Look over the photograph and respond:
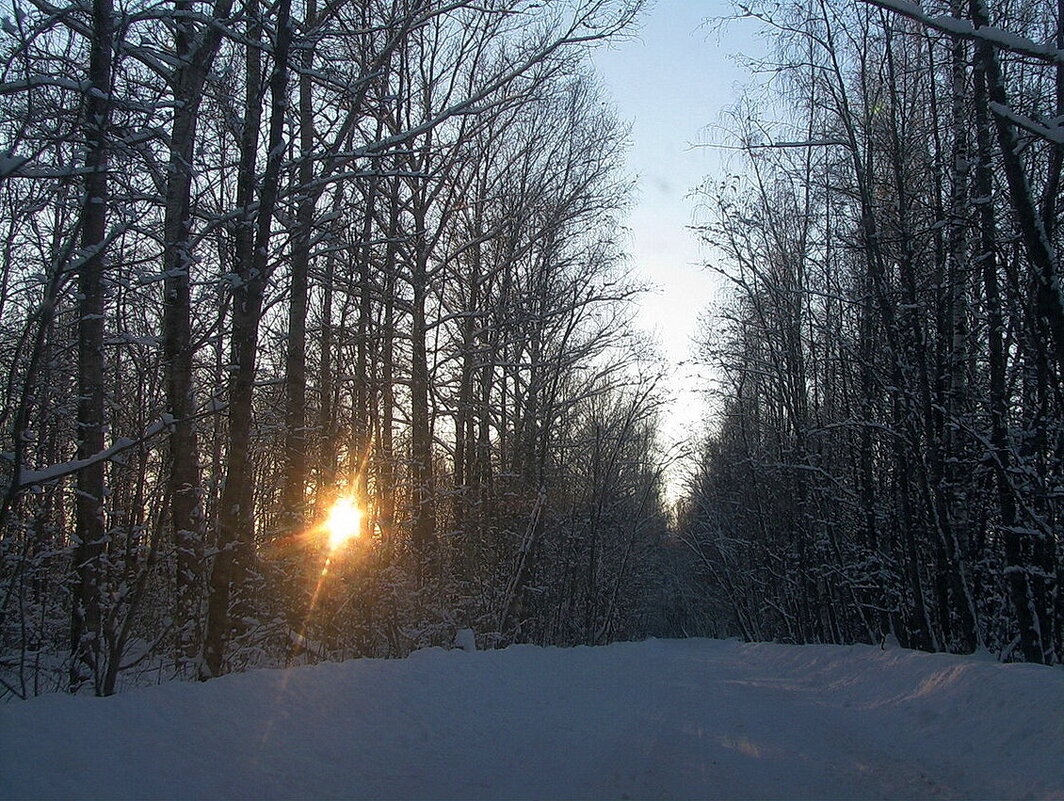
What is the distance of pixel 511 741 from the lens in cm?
621

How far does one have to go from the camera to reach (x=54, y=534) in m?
6.84

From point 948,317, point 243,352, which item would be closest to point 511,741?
point 243,352

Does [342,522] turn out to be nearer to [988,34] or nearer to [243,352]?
[243,352]

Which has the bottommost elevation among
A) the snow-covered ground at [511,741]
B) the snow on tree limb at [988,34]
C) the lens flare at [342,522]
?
the snow-covered ground at [511,741]

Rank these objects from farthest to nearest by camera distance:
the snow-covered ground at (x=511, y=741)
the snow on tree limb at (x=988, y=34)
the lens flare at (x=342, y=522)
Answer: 1. the lens flare at (x=342, y=522)
2. the snow on tree limb at (x=988, y=34)
3. the snow-covered ground at (x=511, y=741)

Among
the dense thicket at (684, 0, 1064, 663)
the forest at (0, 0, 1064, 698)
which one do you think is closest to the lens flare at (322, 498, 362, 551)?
the forest at (0, 0, 1064, 698)

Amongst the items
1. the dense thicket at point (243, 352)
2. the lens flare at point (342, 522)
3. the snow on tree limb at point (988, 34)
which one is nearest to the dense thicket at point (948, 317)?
the snow on tree limb at point (988, 34)

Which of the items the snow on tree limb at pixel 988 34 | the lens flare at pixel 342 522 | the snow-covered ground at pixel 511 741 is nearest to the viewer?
the snow-covered ground at pixel 511 741

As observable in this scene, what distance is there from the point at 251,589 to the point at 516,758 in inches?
193

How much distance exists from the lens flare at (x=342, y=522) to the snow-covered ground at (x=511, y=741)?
8.31 feet

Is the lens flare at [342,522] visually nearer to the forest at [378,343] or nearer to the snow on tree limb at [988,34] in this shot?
the forest at [378,343]

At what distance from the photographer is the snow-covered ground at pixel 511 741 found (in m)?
4.00

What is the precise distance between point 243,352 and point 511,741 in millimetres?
Result: 4123

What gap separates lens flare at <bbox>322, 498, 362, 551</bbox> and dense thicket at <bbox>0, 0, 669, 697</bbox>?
0.19 metres
